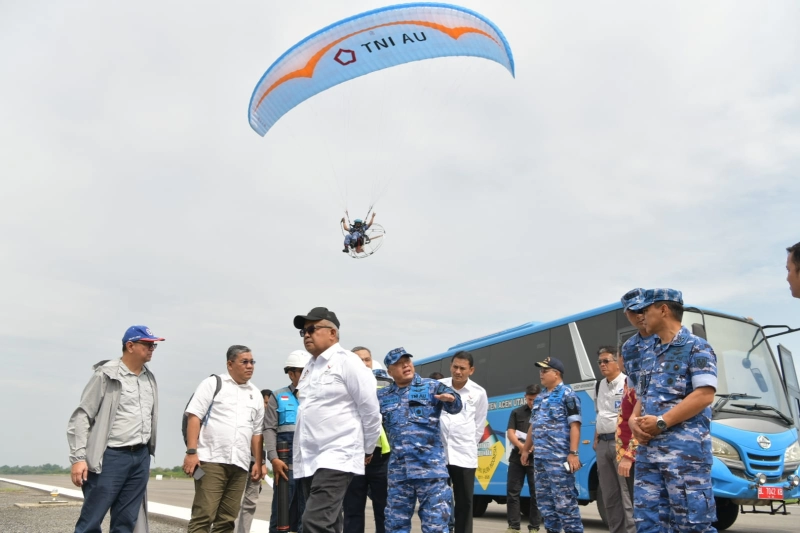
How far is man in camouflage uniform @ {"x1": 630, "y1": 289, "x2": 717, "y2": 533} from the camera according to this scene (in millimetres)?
3855

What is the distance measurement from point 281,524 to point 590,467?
564 centimetres

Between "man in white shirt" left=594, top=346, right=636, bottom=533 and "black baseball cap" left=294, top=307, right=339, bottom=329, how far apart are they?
326cm

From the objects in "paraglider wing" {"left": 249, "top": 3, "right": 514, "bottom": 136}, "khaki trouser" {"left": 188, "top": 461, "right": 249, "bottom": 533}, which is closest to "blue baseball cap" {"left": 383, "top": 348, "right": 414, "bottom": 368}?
"khaki trouser" {"left": 188, "top": 461, "right": 249, "bottom": 533}

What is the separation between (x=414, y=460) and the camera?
564 centimetres

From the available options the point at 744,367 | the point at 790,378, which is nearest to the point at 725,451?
the point at 744,367

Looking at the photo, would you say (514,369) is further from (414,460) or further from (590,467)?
(414,460)

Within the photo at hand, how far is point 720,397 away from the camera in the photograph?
30.4 ft

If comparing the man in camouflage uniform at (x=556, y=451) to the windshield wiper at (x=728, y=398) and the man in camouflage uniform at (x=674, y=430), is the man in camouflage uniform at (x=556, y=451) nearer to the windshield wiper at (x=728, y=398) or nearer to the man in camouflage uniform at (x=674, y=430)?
the windshield wiper at (x=728, y=398)

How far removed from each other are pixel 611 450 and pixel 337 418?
3.58m

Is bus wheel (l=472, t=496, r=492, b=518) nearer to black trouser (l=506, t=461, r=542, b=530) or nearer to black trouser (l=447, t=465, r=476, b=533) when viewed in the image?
black trouser (l=506, t=461, r=542, b=530)

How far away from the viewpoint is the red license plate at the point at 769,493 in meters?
8.54

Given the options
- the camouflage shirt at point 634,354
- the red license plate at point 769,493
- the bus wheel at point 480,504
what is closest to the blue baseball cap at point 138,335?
the camouflage shirt at point 634,354

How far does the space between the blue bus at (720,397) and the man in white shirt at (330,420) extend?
516 centimetres

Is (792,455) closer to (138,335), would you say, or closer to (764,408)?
(764,408)
